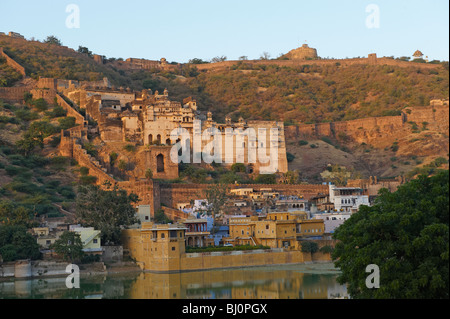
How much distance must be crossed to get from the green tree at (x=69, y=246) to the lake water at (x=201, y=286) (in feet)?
3.98

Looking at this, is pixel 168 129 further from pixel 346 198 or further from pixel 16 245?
pixel 16 245

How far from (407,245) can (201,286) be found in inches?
522

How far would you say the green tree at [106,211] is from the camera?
39188 millimetres

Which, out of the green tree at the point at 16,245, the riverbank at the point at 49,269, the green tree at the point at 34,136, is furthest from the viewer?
the green tree at the point at 34,136

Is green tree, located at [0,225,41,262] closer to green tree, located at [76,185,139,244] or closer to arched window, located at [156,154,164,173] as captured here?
green tree, located at [76,185,139,244]

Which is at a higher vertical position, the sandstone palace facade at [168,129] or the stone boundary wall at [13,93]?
the stone boundary wall at [13,93]

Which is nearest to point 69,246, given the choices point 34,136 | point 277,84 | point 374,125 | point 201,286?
point 201,286

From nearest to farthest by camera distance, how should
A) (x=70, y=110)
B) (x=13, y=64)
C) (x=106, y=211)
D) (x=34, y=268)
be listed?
1. (x=34, y=268)
2. (x=106, y=211)
3. (x=70, y=110)
4. (x=13, y=64)

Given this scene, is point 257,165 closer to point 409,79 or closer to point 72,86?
point 72,86

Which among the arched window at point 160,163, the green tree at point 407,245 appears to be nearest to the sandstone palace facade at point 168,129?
the arched window at point 160,163

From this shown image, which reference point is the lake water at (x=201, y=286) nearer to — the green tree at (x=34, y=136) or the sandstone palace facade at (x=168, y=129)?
the sandstone palace facade at (x=168, y=129)

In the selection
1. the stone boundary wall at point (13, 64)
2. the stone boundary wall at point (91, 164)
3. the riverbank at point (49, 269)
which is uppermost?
the stone boundary wall at point (13, 64)

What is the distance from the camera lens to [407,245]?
64.8 ft

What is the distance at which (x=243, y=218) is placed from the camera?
139ft
